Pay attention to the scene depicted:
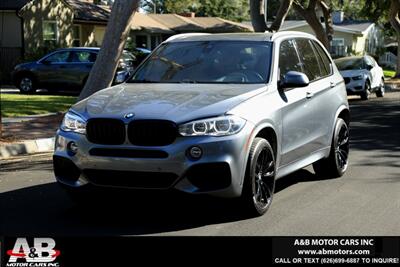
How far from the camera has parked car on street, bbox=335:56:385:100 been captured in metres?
22.2

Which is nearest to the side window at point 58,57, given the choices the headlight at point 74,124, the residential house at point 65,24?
the residential house at point 65,24

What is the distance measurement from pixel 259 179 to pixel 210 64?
5.11ft

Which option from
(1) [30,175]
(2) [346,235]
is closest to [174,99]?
(2) [346,235]

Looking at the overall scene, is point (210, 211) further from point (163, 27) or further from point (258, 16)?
point (163, 27)

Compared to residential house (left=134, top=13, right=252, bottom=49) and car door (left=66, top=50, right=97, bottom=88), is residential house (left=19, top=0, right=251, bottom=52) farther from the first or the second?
car door (left=66, top=50, right=97, bottom=88)

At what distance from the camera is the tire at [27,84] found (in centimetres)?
2334

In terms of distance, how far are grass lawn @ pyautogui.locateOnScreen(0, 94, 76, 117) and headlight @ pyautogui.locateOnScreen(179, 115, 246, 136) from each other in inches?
413

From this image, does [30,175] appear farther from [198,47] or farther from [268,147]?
[268,147]

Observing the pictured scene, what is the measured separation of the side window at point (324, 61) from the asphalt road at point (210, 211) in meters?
1.40

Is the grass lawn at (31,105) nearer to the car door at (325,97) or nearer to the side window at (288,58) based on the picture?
the car door at (325,97)

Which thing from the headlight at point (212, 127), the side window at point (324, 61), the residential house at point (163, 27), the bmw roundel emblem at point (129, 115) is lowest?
the residential house at point (163, 27)

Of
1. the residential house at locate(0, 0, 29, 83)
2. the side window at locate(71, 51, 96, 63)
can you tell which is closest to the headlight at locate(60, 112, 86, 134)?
the side window at locate(71, 51, 96, 63)

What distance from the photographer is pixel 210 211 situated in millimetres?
6754

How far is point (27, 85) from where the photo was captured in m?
23.4
